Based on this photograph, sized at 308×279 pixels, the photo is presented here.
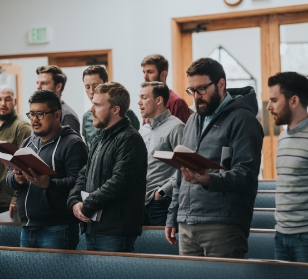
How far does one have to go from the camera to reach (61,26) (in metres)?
7.21

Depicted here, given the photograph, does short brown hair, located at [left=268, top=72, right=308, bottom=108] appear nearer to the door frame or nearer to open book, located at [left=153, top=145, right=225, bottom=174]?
open book, located at [left=153, top=145, right=225, bottom=174]

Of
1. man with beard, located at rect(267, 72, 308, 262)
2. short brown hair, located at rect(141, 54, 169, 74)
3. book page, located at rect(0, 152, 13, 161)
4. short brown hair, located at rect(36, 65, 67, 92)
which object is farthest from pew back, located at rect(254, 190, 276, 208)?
book page, located at rect(0, 152, 13, 161)

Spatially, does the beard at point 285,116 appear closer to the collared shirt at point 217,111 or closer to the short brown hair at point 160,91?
the collared shirt at point 217,111

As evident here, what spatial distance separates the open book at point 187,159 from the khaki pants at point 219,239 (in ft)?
1.04

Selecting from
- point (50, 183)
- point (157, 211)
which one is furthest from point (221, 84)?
point (157, 211)

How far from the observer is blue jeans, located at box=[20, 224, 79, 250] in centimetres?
329

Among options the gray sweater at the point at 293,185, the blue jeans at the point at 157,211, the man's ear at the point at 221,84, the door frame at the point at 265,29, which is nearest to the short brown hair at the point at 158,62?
the blue jeans at the point at 157,211

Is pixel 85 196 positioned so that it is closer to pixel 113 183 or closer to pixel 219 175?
pixel 113 183

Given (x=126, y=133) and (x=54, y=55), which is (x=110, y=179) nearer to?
(x=126, y=133)

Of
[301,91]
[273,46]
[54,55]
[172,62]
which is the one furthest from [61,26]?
[301,91]

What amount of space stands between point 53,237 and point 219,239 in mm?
984

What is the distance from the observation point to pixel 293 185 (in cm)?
286

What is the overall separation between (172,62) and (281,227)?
4.09 m

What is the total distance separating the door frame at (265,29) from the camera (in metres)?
6.42
